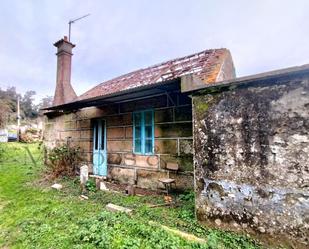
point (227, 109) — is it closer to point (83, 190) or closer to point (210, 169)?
point (210, 169)

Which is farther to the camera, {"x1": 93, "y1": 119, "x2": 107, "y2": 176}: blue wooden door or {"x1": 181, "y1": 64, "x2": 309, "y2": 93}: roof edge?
{"x1": 93, "y1": 119, "x2": 107, "y2": 176}: blue wooden door

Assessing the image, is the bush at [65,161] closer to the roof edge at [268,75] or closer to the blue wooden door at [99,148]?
the blue wooden door at [99,148]

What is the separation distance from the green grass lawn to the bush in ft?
5.69

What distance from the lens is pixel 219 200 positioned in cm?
341

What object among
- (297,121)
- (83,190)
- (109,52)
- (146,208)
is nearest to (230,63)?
(297,121)

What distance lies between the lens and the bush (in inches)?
307

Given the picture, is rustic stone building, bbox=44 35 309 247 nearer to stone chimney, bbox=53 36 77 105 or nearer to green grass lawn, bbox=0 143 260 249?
green grass lawn, bbox=0 143 260 249

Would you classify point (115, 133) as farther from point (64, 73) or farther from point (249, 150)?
point (64, 73)

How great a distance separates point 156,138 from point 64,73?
678 cm

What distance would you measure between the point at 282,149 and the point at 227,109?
39.2 inches

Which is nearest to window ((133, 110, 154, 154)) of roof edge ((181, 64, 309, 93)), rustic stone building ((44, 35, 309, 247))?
rustic stone building ((44, 35, 309, 247))

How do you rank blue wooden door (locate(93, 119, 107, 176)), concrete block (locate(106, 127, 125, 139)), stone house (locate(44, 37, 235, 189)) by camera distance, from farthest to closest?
1. blue wooden door (locate(93, 119, 107, 176))
2. concrete block (locate(106, 127, 125, 139))
3. stone house (locate(44, 37, 235, 189))

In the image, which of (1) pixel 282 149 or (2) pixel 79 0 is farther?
(2) pixel 79 0

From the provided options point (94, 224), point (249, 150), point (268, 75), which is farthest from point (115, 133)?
point (268, 75)
